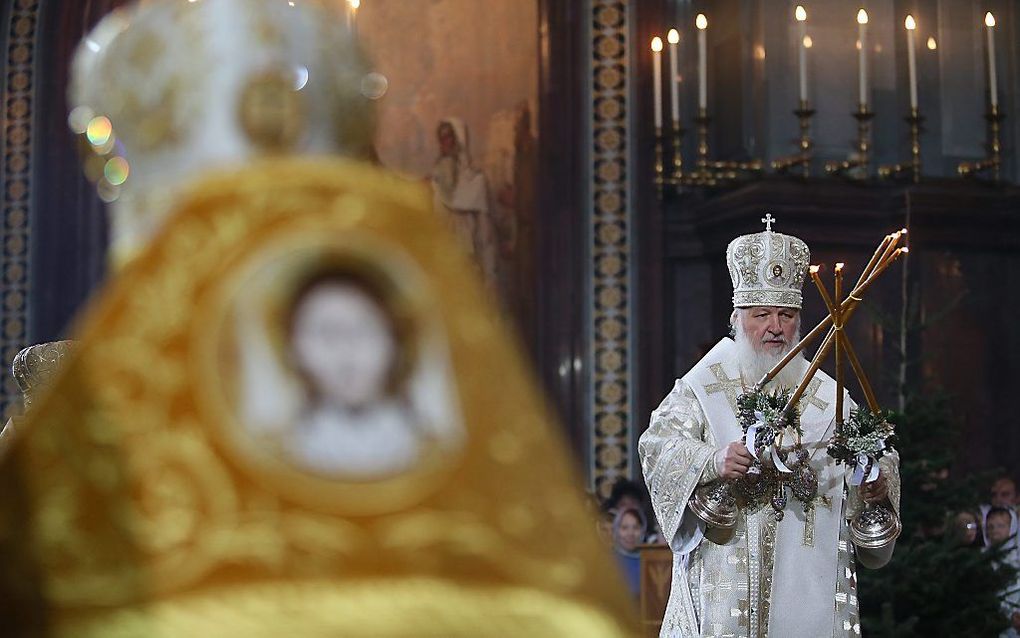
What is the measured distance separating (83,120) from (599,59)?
33.6ft

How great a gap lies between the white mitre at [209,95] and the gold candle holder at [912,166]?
9745 millimetres

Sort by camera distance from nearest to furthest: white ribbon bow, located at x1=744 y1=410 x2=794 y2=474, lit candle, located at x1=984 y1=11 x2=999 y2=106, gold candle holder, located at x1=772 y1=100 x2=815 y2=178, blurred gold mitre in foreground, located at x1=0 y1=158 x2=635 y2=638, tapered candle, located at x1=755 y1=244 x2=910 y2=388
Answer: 1. blurred gold mitre in foreground, located at x1=0 y1=158 x2=635 y2=638
2. white ribbon bow, located at x1=744 y1=410 x2=794 y2=474
3. tapered candle, located at x1=755 y1=244 x2=910 y2=388
4. gold candle holder, located at x1=772 y1=100 x2=815 y2=178
5. lit candle, located at x1=984 y1=11 x2=999 y2=106

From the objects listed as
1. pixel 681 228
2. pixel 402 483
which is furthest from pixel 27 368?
pixel 681 228

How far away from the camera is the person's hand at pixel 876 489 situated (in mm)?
5910

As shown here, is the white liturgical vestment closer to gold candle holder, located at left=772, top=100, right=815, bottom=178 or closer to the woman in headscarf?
the woman in headscarf

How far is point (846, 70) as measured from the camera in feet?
37.8

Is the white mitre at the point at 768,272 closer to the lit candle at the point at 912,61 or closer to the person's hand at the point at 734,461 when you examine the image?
the person's hand at the point at 734,461

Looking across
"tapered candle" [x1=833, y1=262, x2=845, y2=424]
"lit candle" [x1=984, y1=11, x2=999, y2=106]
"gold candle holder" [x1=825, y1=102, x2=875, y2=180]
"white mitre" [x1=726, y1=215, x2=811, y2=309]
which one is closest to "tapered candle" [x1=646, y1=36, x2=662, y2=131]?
"gold candle holder" [x1=825, y1=102, x2=875, y2=180]

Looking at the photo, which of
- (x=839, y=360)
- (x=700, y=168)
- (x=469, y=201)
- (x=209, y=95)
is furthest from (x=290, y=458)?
(x=469, y=201)

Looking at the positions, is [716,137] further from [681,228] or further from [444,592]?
[444,592]

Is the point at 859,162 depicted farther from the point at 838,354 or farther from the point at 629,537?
the point at 838,354

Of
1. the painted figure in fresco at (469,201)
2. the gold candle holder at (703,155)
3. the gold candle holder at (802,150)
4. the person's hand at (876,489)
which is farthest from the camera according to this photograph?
the painted figure in fresco at (469,201)

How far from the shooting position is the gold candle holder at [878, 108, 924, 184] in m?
Result: 11.0

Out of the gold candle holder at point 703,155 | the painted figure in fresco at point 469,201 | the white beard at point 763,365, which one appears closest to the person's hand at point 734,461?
the white beard at point 763,365
